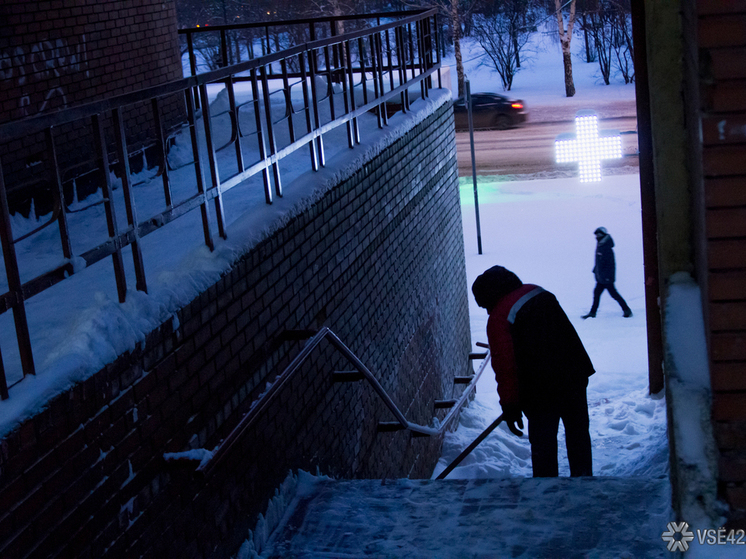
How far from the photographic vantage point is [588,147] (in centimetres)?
1711

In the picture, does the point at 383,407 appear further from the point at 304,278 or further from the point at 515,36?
the point at 515,36

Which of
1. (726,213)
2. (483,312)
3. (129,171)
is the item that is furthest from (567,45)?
(726,213)

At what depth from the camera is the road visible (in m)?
20.0

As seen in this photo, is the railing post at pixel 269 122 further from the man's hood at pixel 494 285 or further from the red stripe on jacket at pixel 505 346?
the red stripe on jacket at pixel 505 346

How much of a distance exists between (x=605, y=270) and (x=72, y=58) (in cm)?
684

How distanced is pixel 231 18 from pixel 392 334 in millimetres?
30706

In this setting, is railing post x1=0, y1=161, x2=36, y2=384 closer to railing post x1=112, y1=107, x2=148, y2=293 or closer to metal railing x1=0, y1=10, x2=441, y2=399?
metal railing x1=0, y1=10, x2=441, y2=399

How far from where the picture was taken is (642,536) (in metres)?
3.38

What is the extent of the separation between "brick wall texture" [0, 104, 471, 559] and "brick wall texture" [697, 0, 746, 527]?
193 centimetres

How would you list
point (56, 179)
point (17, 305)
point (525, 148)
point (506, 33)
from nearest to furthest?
1. point (17, 305)
2. point (56, 179)
3. point (525, 148)
4. point (506, 33)

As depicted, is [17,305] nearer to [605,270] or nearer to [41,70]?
[41,70]

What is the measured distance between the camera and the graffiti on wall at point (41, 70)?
5238 mm

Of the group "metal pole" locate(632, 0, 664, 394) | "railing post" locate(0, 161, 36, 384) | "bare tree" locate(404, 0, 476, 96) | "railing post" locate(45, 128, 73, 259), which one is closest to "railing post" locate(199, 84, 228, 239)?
"railing post" locate(45, 128, 73, 259)

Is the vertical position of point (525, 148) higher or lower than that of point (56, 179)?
lower
